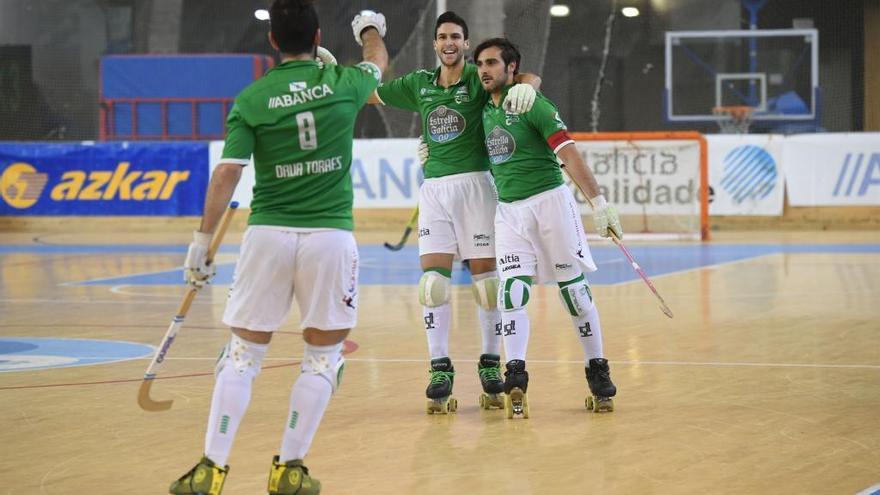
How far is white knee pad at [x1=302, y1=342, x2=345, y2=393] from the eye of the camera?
17.7 ft

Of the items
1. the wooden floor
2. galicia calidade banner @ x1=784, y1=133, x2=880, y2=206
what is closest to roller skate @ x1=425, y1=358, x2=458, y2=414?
the wooden floor

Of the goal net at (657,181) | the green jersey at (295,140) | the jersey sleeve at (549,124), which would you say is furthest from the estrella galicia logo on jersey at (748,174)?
the green jersey at (295,140)

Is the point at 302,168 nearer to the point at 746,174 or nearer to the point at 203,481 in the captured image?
the point at 203,481

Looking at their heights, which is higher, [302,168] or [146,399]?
[302,168]

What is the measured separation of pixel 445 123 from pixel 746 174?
1565 centimetres

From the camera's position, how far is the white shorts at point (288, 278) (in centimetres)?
527

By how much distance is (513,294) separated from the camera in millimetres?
7387

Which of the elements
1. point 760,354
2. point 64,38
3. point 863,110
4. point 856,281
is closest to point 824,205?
point 863,110

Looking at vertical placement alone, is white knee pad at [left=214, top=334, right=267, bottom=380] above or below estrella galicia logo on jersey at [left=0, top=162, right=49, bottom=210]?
below

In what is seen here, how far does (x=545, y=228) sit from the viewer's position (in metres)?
7.50

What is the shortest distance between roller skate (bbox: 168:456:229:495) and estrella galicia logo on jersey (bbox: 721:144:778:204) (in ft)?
60.1

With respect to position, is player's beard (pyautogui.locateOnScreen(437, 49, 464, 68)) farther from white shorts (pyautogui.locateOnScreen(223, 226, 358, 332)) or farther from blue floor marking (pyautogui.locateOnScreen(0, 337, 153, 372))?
blue floor marking (pyautogui.locateOnScreen(0, 337, 153, 372))

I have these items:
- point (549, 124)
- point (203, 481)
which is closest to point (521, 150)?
point (549, 124)

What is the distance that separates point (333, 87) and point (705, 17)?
80.3 ft
